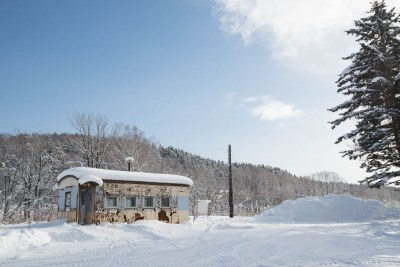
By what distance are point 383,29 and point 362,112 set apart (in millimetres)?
5317

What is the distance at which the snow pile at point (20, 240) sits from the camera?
12.7 meters

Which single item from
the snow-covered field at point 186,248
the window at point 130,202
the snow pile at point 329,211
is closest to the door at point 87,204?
the snow-covered field at point 186,248

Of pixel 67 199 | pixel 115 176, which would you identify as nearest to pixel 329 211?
pixel 115 176

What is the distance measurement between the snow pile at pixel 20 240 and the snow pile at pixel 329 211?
1796 centimetres

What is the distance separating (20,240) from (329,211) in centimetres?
2445

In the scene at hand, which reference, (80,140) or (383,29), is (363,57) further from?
(80,140)

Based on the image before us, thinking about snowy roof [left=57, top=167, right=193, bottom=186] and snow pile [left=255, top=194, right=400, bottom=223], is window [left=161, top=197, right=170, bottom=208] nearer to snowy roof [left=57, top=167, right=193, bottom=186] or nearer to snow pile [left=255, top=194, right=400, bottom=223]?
snowy roof [left=57, top=167, right=193, bottom=186]

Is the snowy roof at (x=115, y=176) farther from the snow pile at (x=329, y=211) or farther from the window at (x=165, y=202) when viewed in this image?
the snow pile at (x=329, y=211)

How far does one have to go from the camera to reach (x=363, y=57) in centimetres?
2025

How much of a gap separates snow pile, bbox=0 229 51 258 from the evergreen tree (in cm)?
1654

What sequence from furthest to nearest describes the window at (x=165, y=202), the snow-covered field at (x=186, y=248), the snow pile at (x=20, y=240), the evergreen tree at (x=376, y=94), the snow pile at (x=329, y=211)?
the snow pile at (x=329, y=211), the window at (x=165, y=202), the evergreen tree at (x=376, y=94), the snow pile at (x=20, y=240), the snow-covered field at (x=186, y=248)

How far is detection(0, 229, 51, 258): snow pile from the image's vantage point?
501 inches

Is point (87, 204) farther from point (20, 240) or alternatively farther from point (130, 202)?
point (20, 240)

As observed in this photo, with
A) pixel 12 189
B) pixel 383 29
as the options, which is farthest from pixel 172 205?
pixel 12 189
